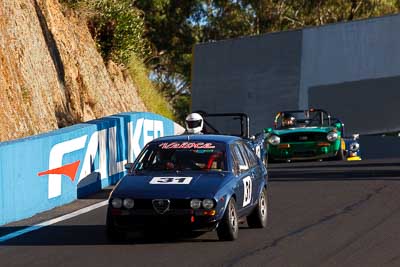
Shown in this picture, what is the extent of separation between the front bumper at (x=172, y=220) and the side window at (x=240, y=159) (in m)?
1.48

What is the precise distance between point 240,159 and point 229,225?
4.93 ft

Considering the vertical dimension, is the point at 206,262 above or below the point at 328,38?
below

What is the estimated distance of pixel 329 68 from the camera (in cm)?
4375

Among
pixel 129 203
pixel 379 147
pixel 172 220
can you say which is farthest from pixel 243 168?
pixel 379 147

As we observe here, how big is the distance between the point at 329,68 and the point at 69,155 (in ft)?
85.5

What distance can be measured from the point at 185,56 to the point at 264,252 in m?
57.0

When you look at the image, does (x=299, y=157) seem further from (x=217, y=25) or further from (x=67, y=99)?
(x=217, y=25)

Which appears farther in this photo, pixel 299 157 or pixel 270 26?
pixel 270 26

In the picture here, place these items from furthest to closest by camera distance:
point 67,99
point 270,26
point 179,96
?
point 179,96, point 270,26, point 67,99

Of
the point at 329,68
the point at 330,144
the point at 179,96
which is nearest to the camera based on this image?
the point at 330,144

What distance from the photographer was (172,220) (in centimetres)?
1255

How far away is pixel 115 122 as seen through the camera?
22500mm

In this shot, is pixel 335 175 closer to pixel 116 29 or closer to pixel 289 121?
pixel 289 121

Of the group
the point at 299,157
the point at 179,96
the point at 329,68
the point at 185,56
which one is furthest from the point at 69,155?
the point at 179,96
